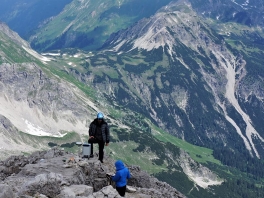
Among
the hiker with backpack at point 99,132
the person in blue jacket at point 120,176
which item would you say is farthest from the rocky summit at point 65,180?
the hiker with backpack at point 99,132

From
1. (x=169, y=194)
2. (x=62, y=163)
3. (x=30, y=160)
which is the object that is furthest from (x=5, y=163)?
(x=169, y=194)

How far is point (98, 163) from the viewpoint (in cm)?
5828

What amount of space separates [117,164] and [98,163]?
36.3 feet

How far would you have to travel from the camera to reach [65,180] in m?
49.9

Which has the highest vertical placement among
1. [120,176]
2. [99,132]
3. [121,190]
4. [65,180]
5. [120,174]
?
[99,132]

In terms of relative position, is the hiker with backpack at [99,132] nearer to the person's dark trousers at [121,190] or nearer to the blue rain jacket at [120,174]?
the blue rain jacket at [120,174]

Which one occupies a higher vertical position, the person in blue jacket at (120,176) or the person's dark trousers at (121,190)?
the person in blue jacket at (120,176)

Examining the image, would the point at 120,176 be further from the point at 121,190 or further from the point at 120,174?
the point at 121,190

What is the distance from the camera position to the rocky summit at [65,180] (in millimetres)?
45188

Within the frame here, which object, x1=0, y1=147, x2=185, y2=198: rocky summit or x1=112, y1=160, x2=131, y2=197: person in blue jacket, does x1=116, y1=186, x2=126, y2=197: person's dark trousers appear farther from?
x1=0, y1=147, x2=185, y2=198: rocky summit

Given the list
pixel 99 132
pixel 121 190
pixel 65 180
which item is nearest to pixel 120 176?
pixel 121 190

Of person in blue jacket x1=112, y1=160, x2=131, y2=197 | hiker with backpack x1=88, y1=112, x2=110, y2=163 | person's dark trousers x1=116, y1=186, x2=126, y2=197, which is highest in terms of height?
hiker with backpack x1=88, y1=112, x2=110, y2=163

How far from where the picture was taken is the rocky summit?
148 feet

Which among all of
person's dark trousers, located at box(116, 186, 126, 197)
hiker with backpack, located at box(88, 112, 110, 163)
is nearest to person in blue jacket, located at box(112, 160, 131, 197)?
person's dark trousers, located at box(116, 186, 126, 197)
